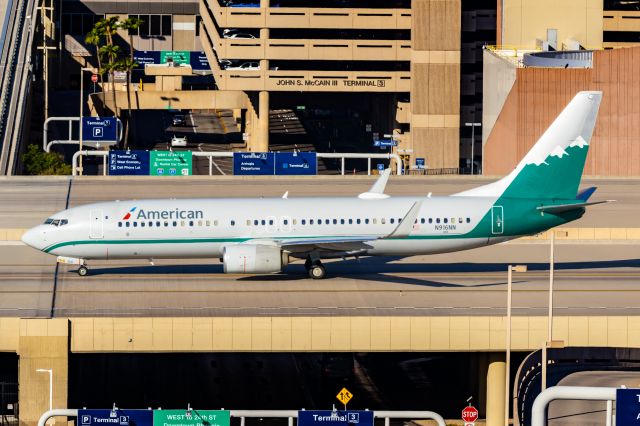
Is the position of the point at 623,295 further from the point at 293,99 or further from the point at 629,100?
the point at 293,99

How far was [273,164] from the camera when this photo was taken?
10100 centimetres

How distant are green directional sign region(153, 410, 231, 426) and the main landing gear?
34986 mm

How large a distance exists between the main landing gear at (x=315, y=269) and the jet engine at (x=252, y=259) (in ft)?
9.44

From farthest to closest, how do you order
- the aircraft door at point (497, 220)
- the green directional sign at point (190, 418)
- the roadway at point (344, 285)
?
→ the aircraft door at point (497, 220)
the roadway at point (344, 285)
the green directional sign at point (190, 418)

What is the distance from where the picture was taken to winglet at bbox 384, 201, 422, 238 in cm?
6038

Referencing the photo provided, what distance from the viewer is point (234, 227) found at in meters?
63.0

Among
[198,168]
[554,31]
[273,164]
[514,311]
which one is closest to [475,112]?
[554,31]

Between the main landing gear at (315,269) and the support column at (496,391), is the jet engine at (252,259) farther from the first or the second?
the support column at (496,391)

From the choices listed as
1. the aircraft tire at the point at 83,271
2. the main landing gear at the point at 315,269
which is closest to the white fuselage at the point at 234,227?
the main landing gear at the point at 315,269

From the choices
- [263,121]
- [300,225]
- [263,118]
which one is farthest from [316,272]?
[263,118]

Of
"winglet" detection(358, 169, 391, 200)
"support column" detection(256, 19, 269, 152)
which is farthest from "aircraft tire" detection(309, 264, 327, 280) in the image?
"support column" detection(256, 19, 269, 152)

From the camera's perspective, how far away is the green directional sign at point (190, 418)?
29453mm

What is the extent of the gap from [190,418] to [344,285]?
34.6 m

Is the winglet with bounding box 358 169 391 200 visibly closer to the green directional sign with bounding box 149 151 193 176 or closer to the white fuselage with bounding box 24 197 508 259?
the white fuselage with bounding box 24 197 508 259
